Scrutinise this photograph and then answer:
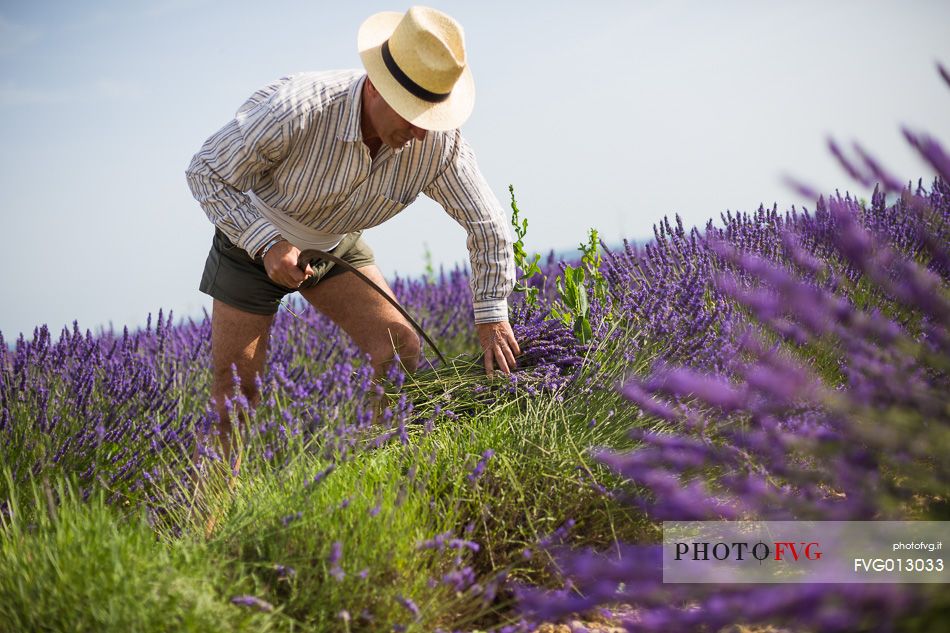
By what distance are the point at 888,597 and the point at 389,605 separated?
904mm

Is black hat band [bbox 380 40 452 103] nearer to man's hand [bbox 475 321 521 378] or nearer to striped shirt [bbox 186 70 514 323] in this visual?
striped shirt [bbox 186 70 514 323]

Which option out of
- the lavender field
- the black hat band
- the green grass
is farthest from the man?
the green grass

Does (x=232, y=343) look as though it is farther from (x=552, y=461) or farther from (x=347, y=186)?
(x=552, y=461)

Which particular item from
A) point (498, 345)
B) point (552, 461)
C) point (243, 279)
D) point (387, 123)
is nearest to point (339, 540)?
point (552, 461)

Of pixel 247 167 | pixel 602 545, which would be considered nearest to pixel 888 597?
pixel 602 545

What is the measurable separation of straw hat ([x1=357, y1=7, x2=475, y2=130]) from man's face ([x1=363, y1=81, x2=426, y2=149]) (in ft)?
0.27

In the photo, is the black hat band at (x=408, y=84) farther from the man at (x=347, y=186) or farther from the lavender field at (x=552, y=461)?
the lavender field at (x=552, y=461)

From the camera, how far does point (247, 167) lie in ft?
8.14

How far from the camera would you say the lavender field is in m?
1.23

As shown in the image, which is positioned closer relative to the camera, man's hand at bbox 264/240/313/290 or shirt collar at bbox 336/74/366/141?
man's hand at bbox 264/240/313/290

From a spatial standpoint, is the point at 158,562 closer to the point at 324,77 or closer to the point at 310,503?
the point at 310,503

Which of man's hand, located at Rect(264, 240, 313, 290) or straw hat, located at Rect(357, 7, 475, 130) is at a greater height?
straw hat, located at Rect(357, 7, 475, 130)

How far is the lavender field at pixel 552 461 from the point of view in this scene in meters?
1.23

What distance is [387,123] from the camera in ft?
7.88
